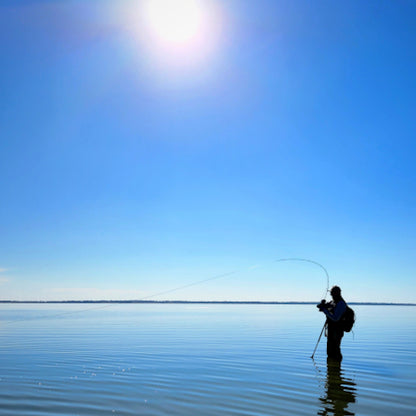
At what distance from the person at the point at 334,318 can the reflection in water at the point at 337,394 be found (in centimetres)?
77

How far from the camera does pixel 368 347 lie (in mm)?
24969

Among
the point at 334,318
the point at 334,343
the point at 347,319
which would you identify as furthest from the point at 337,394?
the point at 334,343

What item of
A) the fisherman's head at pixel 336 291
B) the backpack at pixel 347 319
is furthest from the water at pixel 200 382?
the fisherman's head at pixel 336 291

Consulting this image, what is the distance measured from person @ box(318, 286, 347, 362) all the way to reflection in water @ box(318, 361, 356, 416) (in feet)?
2.52

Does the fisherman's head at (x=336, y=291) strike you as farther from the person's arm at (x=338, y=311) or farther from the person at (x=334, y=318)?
the person's arm at (x=338, y=311)

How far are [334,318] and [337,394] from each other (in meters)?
3.64

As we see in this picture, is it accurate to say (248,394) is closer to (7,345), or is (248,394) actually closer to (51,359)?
(51,359)

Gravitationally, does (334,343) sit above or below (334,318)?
below

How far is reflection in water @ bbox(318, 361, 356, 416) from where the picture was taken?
9680 millimetres

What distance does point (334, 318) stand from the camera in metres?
14.7

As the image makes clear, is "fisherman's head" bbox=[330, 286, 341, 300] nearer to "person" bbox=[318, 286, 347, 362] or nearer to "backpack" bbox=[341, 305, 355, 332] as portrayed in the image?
"person" bbox=[318, 286, 347, 362]

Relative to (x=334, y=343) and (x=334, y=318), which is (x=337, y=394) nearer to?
(x=334, y=318)

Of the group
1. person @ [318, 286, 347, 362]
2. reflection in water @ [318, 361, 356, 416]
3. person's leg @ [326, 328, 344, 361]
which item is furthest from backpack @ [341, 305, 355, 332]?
reflection in water @ [318, 361, 356, 416]

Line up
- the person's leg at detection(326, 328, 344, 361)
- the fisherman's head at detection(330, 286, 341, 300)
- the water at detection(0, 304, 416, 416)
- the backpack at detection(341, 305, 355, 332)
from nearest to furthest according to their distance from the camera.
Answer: the water at detection(0, 304, 416, 416), the backpack at detection(341, 305, 355, 332), the fisherman's head at detection(330, 286, 341, 300), the person's leg at detection(326, 328, 344, 361)
